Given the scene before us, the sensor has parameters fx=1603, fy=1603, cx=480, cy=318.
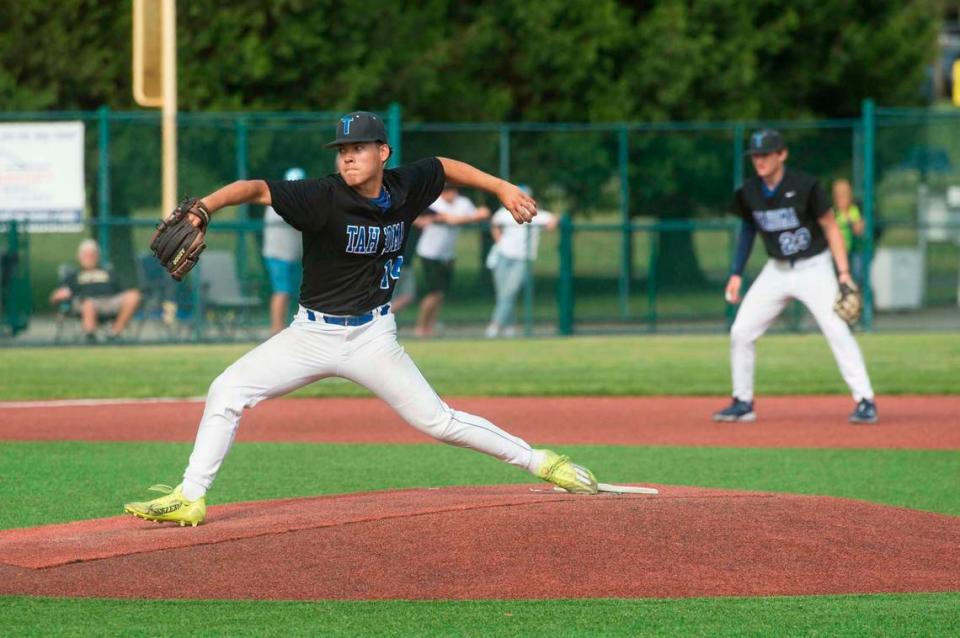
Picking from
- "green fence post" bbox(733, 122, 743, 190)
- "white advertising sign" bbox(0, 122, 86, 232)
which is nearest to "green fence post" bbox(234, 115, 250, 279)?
"white advertising sign" bbox(0, 122, 86, 232)

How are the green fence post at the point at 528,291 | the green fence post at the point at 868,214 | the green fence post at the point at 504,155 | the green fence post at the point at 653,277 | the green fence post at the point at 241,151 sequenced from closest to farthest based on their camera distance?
the green fence post at the point at 528,291
the green fence post at the point at 868,214
the green fence post at the point at 653,277
the green fence post at the point at 241,151
the green fence post at the point at 504,155

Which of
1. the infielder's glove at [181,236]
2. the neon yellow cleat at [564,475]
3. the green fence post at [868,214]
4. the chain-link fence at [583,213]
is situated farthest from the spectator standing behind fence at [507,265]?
the infielder's glove at [181,236]

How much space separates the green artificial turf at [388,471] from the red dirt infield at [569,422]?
457mm

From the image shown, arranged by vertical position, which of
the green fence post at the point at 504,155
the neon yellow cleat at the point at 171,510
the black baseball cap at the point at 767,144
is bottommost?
the neon yellow cleat at the point at 171,510

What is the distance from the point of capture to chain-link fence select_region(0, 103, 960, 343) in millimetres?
18984

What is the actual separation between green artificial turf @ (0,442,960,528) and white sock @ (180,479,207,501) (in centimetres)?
113

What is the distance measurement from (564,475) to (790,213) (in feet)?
14.2

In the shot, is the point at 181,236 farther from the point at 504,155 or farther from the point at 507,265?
the point at 504,155

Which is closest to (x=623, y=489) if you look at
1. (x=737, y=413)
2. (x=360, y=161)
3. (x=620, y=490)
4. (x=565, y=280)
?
(x=620, y=490)

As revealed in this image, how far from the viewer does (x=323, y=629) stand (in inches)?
210

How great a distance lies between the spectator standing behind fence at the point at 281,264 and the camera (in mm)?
17969

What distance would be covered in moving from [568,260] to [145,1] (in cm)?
630

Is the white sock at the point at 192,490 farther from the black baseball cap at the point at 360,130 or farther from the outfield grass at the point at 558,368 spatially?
the outfield grass at the point at 558,368

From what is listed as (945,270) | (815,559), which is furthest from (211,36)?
(815,559)
